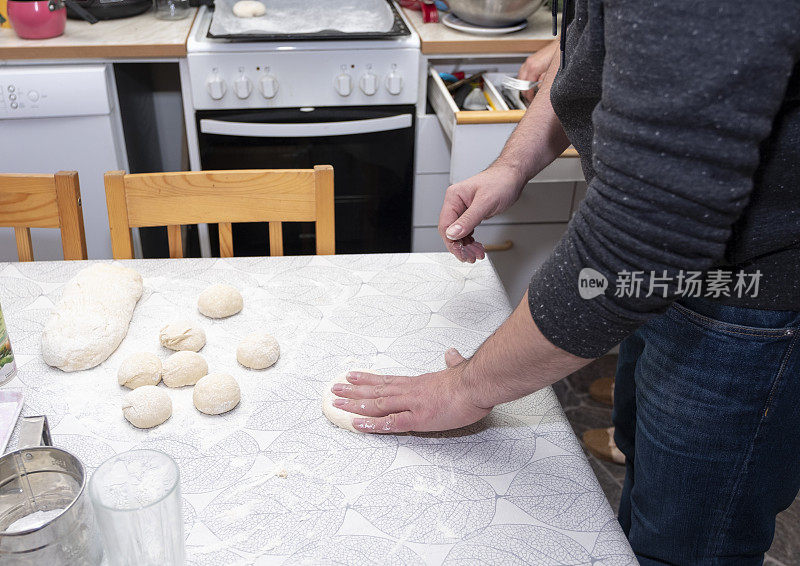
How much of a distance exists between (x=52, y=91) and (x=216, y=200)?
33.7 inches

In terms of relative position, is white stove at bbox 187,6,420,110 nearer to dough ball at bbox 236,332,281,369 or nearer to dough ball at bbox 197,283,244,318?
dough ball at bbox 197,283,244,318

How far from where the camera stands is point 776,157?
2.04 ft

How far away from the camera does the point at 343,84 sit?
1808 millimetres

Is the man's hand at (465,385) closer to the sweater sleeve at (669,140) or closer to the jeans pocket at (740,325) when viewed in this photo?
the sweater sleeve at (669,140)

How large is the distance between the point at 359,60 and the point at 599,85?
120 cm

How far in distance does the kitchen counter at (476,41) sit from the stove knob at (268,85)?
38 centimetres

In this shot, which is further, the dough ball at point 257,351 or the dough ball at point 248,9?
the dough ball at point 248,9

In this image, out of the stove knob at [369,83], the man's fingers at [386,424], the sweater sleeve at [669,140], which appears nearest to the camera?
the sweater sleeve at [669,140]

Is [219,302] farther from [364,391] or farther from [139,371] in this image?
[364,391]

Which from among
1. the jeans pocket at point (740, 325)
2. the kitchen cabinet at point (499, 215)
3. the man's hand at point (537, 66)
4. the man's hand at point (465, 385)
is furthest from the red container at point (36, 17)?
the jeans pocket at point (740, 325)

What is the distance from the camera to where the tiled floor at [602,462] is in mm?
1548

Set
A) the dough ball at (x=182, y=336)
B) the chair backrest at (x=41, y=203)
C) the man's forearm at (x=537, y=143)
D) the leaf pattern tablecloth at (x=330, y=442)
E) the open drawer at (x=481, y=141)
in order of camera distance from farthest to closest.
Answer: the open drawer at (x=481, y=141)
the chair backrest at (x=41, y=203)
the man's forearm at (x=537, y=143)
the dough ball at (x=182, y=336)
the leaf pattern tablecloth at (x=330, y=442)

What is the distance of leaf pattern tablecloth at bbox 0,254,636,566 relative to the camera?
2.17 ft

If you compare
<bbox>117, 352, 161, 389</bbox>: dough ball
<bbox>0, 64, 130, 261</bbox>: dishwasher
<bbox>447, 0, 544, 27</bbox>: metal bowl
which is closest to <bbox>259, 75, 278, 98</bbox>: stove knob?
<bbox>0, 64, 130, 261</bbox>: dishwasher
